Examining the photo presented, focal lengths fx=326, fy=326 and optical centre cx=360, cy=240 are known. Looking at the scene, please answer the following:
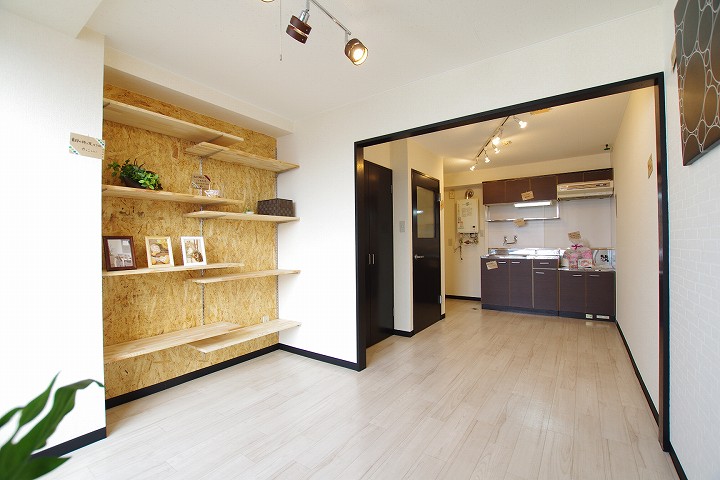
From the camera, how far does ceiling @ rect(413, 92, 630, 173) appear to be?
138 inches

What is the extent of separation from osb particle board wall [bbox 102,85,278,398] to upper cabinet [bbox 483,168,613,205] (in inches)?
165

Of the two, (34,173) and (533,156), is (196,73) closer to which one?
(34,173)

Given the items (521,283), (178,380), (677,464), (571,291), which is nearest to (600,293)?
(571,291)

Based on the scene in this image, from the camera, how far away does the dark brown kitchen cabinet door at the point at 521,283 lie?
551cm

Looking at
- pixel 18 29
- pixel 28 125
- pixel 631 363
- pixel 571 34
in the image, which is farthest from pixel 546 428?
pixel 18 29

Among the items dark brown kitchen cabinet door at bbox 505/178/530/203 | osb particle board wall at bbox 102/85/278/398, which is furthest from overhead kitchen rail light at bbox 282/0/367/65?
dark brown kitchen cabinet door at bbox 505/178/530/203

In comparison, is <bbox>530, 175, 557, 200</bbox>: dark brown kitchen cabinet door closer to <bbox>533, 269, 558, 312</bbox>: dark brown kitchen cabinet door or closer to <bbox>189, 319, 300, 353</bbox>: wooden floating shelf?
<bbox>533, 269, 558, 312</bbox>: dark brown kitchen cabinet door

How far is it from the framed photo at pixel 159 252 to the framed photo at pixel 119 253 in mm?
119

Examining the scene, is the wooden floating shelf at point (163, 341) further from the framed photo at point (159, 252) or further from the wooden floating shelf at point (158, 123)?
the wooden floating shelf at point (158, 123)

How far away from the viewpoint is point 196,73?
2709 millimetres

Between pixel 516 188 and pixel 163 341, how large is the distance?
224 inches

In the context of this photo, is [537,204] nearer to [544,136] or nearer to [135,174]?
[544,136]

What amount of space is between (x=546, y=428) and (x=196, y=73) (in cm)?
379

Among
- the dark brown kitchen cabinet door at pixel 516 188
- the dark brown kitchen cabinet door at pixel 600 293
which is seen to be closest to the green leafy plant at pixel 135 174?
the dark brown kitchen cabinet door at pixel 516 188
